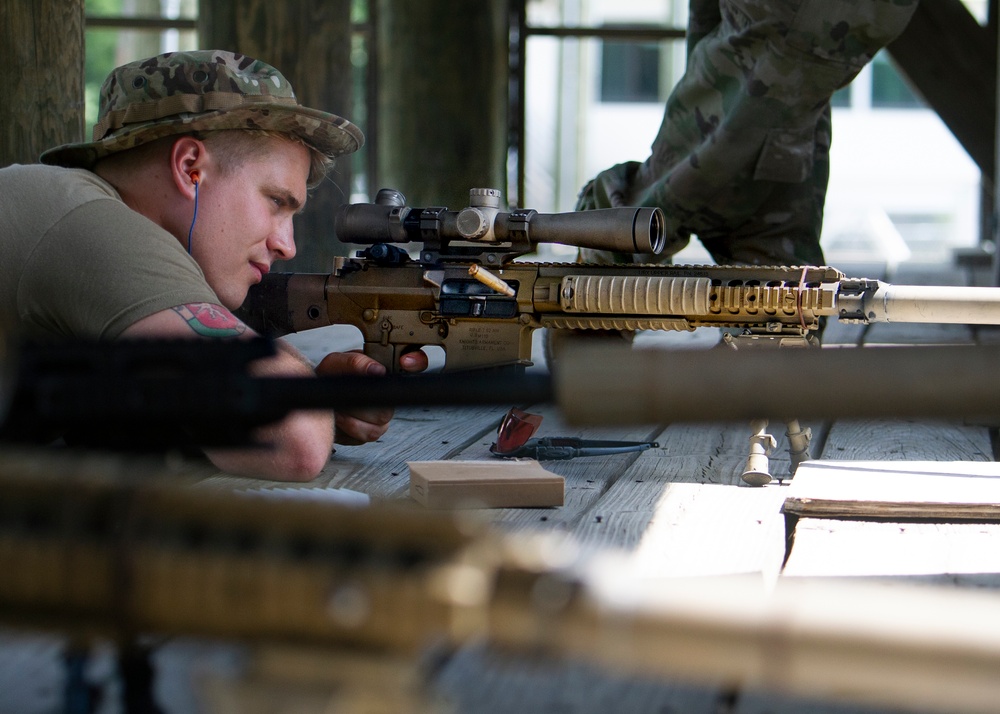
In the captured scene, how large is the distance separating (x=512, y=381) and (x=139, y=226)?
1.42m

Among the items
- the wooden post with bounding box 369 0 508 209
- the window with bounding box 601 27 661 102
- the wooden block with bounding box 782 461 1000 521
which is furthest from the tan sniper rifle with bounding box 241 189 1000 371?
the window with bounding box 601 27 661 102

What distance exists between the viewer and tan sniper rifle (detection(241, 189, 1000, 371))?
2.93 meters

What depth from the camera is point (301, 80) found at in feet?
15.4

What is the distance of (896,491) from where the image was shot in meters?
2.30

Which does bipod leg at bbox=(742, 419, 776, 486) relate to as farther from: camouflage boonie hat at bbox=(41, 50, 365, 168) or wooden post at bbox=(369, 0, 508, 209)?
wooden post at bbox=(369, 0, 508, 209)

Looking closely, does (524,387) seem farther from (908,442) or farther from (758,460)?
(908,442)

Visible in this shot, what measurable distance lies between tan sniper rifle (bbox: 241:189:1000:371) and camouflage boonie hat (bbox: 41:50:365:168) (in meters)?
0.61

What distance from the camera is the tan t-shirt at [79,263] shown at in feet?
7.37

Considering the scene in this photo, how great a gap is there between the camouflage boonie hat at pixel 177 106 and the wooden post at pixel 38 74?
76 centimetres

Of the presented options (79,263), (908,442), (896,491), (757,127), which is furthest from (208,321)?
(757,127)

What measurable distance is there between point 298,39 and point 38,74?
4.70 ft

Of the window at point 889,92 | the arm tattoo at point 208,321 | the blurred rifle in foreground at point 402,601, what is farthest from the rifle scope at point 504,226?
the window at point 889,92

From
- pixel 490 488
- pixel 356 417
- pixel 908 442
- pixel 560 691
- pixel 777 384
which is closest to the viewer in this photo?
pixel 777 384

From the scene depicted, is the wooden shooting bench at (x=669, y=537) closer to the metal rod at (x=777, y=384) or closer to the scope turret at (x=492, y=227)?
the metal rod at (x=777, y=384)
